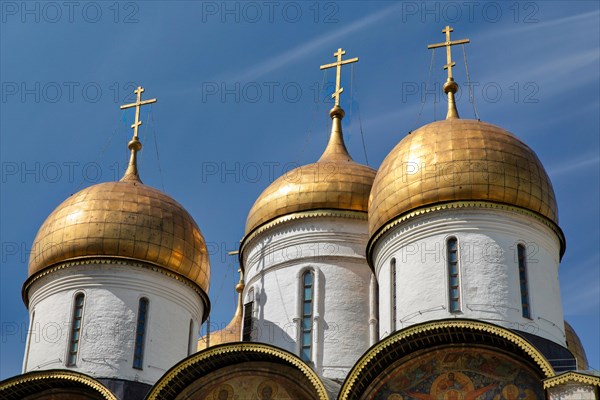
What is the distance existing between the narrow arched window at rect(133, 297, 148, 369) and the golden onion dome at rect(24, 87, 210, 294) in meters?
0.72

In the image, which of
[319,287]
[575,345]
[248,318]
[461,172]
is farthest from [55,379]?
[575,345]

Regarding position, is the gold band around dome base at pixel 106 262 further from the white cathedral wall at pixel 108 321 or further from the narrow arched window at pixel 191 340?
the narrow arched window at pixel 191 340

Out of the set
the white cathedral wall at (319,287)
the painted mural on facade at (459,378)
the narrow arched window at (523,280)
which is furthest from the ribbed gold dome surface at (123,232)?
the narrow arched window at (523,280)

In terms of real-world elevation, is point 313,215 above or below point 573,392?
above

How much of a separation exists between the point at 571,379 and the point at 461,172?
3.89m

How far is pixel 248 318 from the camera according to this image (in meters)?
19.3

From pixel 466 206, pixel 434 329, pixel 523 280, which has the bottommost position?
pixel 434 329

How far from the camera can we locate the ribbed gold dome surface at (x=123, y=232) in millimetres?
18703

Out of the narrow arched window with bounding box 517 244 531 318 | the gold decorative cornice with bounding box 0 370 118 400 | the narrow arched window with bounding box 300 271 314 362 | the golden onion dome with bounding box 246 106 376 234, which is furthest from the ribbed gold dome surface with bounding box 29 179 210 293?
the narrow arched window with bounding box 517 244 531 318

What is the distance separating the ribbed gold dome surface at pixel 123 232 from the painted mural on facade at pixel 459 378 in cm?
518

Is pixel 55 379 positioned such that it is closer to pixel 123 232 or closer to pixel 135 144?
pixel 123 232

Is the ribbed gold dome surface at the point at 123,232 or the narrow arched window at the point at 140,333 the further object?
the ribbed gold dome surface at the point at 123,232

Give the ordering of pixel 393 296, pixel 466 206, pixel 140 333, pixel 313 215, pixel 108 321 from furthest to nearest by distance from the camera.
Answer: pixel 313 215
pixel 140 333
pixel 108 321
pixel 393 296
pixel 466 206

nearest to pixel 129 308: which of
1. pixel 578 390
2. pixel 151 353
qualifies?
pixel 151 353
